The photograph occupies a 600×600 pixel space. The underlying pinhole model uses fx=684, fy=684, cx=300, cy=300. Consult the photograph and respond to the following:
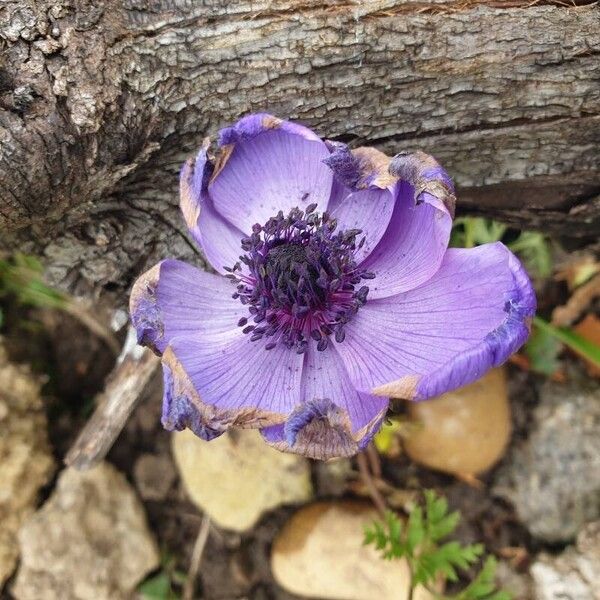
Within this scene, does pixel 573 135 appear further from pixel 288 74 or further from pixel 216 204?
pixel 216 204

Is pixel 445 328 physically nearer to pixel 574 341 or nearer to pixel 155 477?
pixel 574 341

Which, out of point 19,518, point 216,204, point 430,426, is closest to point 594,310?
point 430,426

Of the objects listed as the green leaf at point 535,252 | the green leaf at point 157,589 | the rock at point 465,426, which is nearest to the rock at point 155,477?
the green leaf at point 157,589

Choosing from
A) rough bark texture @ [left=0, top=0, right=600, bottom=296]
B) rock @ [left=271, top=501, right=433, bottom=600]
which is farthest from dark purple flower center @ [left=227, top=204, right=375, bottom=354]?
rock @ [left=271, top=501, right=433, bottom=600]

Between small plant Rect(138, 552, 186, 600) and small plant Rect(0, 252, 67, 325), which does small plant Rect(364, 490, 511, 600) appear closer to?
small plant Rect(138, 552, 186, 600)

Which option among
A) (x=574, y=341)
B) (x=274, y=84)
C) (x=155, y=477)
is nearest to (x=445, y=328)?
(x=274, y=84)
